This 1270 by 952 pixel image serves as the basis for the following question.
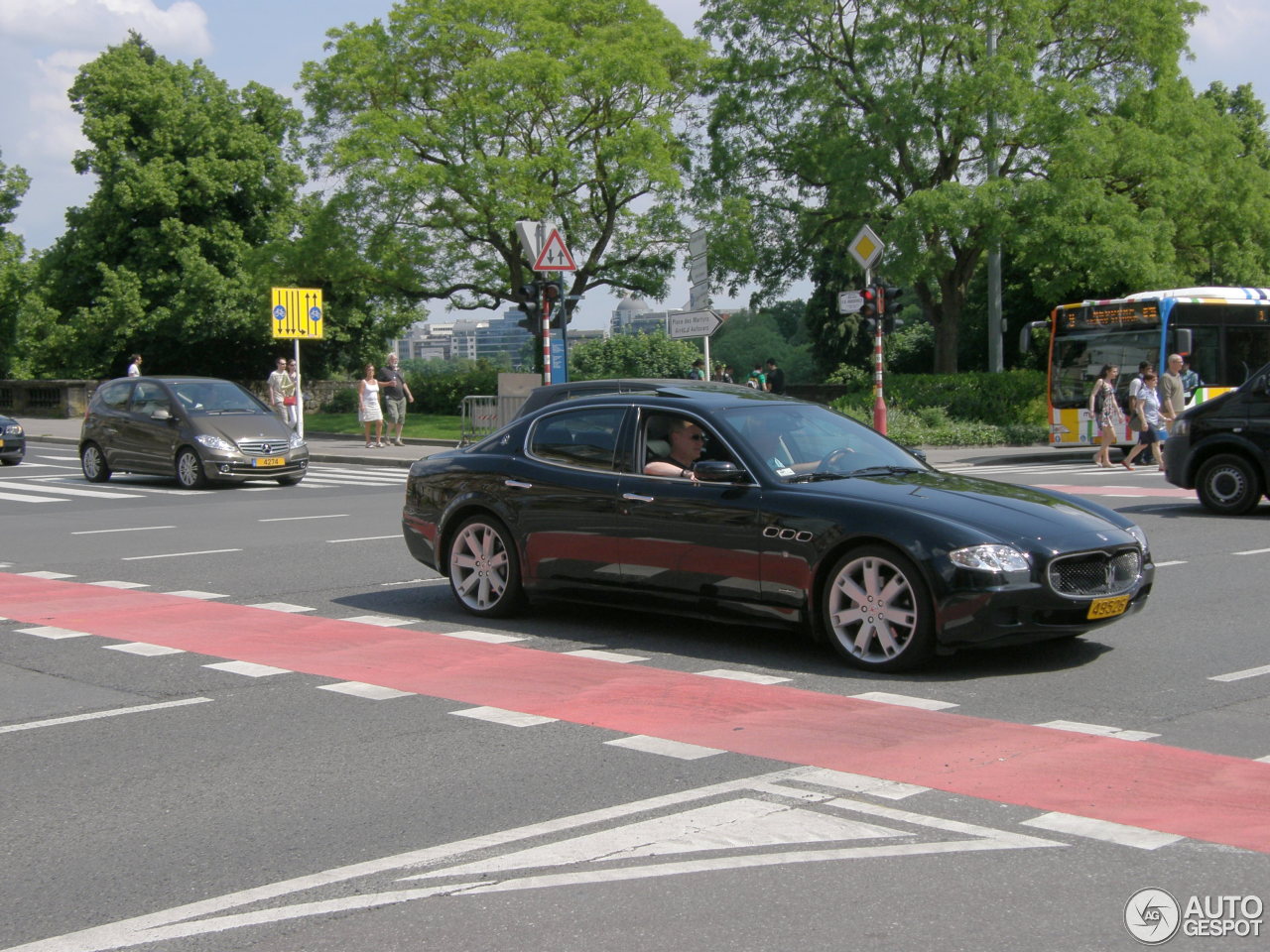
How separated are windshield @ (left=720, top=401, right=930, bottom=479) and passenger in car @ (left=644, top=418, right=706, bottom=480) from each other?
0.22m

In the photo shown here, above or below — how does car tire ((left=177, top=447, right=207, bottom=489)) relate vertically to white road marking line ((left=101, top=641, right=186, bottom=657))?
above

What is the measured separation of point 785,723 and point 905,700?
0.78m

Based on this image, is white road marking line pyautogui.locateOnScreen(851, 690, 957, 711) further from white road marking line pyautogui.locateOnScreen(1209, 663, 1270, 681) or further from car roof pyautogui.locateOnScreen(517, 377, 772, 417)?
car roof pyautogui.locateOnScreen(517, 377, 772, 417)

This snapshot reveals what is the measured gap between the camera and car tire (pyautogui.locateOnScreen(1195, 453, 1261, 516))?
611 inches

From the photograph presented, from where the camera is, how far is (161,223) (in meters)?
52.6

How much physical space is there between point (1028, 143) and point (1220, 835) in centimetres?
3184

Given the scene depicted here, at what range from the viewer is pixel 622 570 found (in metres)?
8.71

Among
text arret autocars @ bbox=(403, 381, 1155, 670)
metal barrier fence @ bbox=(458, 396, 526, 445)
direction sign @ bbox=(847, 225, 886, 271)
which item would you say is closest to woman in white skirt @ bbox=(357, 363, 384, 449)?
metal barrier fence @ bbox=(458, 396, 526, 445)

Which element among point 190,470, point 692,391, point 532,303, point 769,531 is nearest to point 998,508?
point 769,531

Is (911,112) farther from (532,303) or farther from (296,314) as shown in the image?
(296,314)

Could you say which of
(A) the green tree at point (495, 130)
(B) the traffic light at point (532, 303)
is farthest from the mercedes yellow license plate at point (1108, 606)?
(A) the green tree at point (495, 130)

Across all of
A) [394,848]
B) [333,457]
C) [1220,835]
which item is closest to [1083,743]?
[1220,835]

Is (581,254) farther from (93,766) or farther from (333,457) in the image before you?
(93,766)

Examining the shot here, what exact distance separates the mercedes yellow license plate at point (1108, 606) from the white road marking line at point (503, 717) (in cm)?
296
